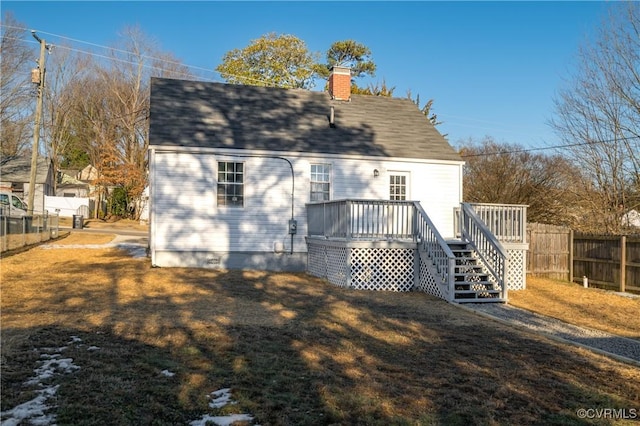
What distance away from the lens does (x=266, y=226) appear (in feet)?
55.9

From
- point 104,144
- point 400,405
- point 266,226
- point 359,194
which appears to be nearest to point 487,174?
point 359,194

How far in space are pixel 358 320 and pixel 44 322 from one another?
5098mm

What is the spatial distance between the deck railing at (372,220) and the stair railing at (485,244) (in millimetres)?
1443

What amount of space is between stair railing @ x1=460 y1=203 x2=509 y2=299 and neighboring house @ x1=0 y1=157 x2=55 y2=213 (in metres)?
36.3

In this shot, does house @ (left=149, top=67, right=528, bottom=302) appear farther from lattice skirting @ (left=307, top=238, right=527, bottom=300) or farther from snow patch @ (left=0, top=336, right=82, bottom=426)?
snow patch @ (left=0, top=336, right=82, bottom=426)

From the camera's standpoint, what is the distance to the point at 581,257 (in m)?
17.8

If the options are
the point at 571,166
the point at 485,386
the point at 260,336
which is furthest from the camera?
the point at 571,166

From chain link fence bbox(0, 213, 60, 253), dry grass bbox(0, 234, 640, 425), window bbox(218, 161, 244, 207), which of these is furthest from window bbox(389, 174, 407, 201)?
chain link fence bbox(0, 213, 60, 253)

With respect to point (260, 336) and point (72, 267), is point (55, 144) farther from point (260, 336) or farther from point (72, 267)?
point (260, 336)

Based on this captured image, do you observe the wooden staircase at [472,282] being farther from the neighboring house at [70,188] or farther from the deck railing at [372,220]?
the neighboring house at [70,188]

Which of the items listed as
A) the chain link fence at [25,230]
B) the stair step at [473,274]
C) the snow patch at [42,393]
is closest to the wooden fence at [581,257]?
the stair step at [473,274]

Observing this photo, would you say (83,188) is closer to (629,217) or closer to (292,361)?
(629,217)

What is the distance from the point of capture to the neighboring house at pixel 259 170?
16.5 m

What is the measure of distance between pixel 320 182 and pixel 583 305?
825 cm
